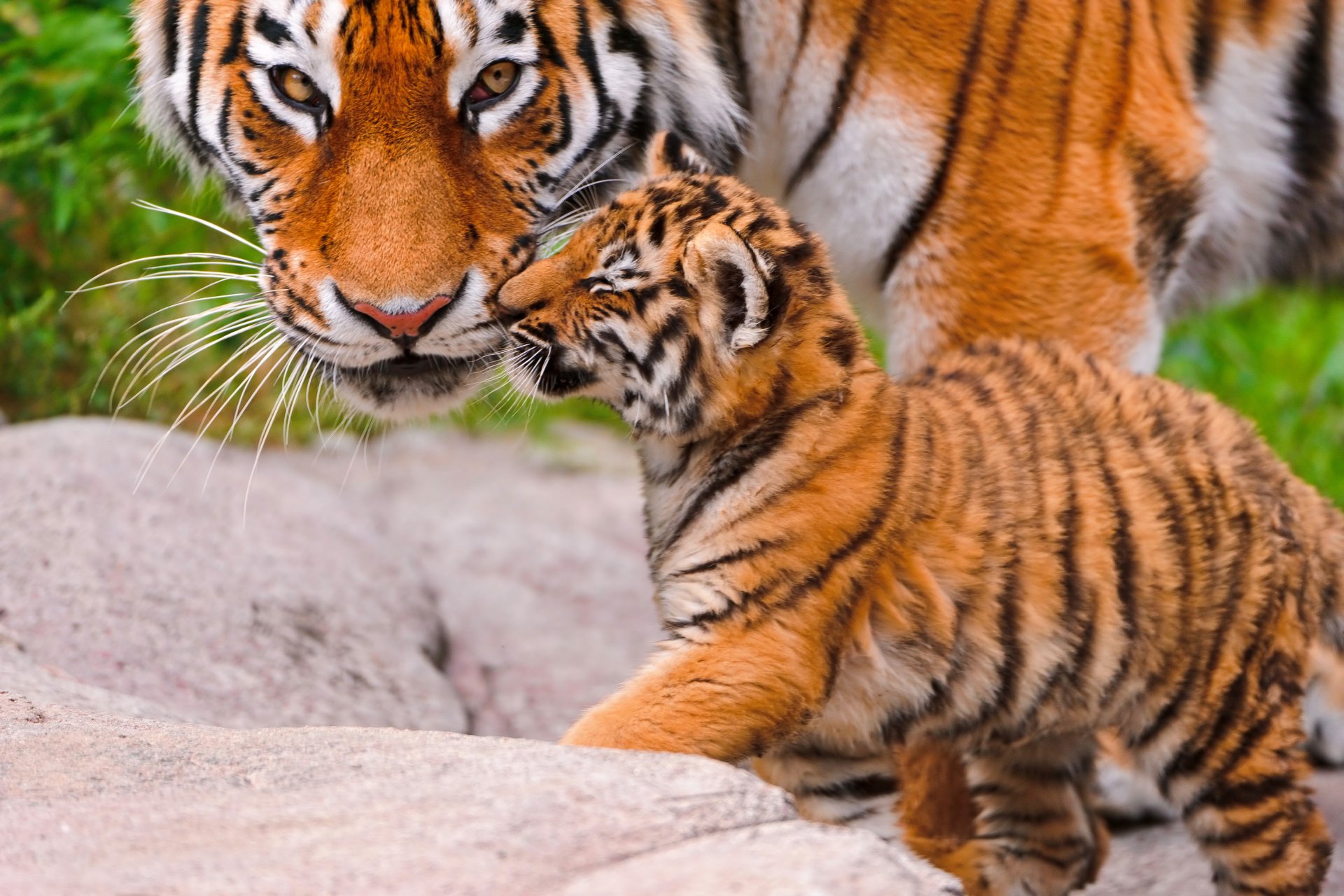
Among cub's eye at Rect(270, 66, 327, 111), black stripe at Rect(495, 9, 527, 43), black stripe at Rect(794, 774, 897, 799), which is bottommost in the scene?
black stripe at Rect(794, 774, 897, 799)

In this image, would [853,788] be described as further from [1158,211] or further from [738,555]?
[1158,211]

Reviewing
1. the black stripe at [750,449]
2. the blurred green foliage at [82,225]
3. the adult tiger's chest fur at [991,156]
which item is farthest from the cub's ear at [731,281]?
the blurred green foliage at [82,225]

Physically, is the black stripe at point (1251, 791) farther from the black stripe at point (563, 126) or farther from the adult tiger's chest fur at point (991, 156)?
the black stripe at point (563, 126)

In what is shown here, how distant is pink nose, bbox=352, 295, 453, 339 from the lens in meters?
2.22

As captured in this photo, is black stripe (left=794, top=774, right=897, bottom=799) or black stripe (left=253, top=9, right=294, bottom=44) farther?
black stripe (left=253, top=9, right=294, bottom=44)

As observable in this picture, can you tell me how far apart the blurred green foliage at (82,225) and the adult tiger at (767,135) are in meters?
0.73

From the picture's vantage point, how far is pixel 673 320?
209 cm

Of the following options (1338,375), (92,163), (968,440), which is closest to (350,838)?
(968,440)

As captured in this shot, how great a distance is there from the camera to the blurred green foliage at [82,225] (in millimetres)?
3691

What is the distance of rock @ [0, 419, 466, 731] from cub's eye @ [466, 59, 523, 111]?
105 centimetres

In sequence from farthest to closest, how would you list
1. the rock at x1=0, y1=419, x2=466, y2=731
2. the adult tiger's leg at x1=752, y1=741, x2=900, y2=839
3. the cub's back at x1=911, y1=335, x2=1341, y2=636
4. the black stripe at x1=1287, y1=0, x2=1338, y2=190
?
1. the black stripe at x1=1287, y1=0, x2=1338, y2=190
2. the rock at x1=0, y1=419, x2=466, y2=731
3. the adult tiger's leg at x1=752, y1=741, x2=900, y2=839
4. the cub's back at x1=911, y1=335, x2=1341, y2=636

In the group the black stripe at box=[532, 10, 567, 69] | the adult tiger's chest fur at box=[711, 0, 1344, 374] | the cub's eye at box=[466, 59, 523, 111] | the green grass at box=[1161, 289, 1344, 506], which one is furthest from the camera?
the green grass at box=[1161, 289, 1344, 506]

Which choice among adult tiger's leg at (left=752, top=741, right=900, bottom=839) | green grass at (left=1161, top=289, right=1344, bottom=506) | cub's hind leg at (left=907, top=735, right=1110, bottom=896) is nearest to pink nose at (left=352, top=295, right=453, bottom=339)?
adult tiger's leg at (left=752, top=741, right=900, bottom=839)

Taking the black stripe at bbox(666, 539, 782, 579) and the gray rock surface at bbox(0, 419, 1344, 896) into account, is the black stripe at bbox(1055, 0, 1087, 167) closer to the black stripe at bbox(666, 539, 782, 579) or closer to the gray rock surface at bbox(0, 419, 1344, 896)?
the black stripe at bbox(666, 539, 782, 579)
